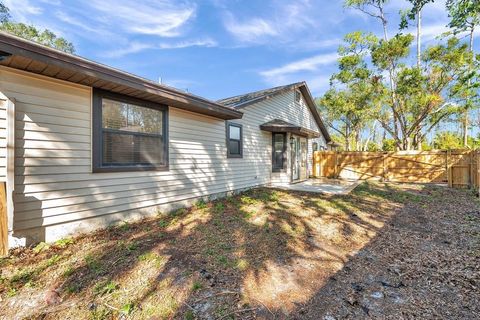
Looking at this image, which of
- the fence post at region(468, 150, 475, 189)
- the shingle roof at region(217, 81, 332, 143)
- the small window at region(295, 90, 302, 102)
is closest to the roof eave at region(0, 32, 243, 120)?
the shingle roof at region(217, 81, 332, 143)

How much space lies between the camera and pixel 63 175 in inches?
158

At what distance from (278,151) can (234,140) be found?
3.04m

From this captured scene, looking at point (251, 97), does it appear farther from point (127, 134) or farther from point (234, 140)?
point (127, 134)

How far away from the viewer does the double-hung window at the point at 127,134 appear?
444 centimetres

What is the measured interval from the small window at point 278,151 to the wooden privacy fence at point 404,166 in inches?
224

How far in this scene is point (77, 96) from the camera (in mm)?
4152

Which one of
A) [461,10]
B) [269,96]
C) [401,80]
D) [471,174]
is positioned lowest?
[471,174]

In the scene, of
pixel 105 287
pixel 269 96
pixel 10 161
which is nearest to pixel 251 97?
pixel 269 96

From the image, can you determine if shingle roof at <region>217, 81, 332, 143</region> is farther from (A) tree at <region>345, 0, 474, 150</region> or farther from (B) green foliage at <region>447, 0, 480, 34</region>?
(B) green foliage at <region>447, 0, 480, 34</region>

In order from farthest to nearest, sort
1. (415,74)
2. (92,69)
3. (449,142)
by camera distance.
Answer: (449,142) < (415,74) < (92,69)

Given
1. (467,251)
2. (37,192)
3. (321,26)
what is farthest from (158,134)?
(321,26)

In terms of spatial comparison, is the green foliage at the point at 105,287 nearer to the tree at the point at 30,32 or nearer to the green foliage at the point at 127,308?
the green foliage at the point at 127,308

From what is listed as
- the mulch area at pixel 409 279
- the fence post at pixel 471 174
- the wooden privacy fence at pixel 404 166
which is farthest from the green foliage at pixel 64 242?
the fence post at pixel 471 174

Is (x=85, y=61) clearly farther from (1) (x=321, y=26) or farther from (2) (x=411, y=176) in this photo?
(2) (x=411, y=176)
